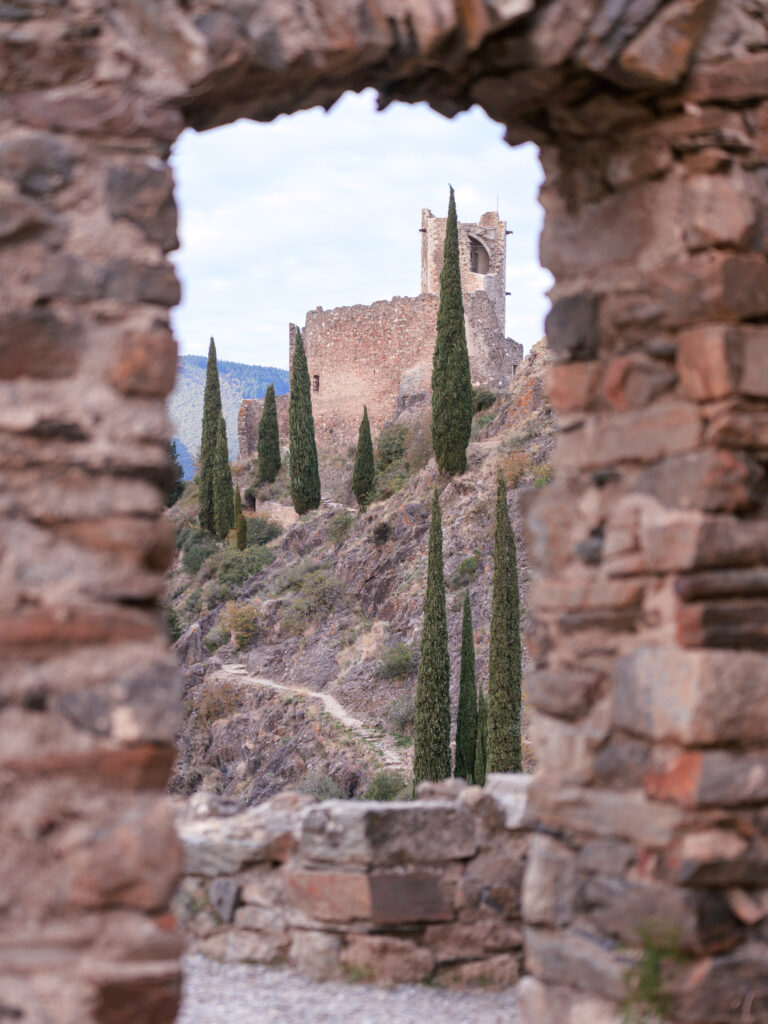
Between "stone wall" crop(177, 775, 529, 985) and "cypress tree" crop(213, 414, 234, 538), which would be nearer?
"stone wall" crop(177, 775, 529, 985)

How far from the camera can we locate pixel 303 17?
298 cm

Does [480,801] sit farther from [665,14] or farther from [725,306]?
[665,14]

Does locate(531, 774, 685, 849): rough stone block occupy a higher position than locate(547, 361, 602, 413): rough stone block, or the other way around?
locate(547, 361, 602, 413): rough stone block

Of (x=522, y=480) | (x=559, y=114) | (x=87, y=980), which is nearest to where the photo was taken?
(x=87, y=980)

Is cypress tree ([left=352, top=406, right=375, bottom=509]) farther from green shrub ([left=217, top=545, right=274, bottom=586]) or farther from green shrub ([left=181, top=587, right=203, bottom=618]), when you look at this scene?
green shrub ([left=181, top=587, right=203, bottom=618])

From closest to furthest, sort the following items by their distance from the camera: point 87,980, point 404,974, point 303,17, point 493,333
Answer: point 87,980 < point 303,17 < point 404,974 < point 493,333

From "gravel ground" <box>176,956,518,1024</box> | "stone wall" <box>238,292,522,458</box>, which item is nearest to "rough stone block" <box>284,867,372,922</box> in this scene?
"gravel ground" <box>176,956,518,1024</box>

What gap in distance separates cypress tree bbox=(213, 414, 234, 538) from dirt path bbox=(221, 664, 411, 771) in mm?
Result: 9747

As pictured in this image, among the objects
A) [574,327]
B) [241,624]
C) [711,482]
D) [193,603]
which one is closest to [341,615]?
[241,624]

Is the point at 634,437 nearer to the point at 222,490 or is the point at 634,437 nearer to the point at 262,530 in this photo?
the point at 262,530

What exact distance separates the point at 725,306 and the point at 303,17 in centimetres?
157

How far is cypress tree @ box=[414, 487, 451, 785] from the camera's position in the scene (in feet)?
52.5

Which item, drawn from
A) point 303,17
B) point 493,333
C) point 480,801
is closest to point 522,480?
point 493,333

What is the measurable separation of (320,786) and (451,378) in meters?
11.5
